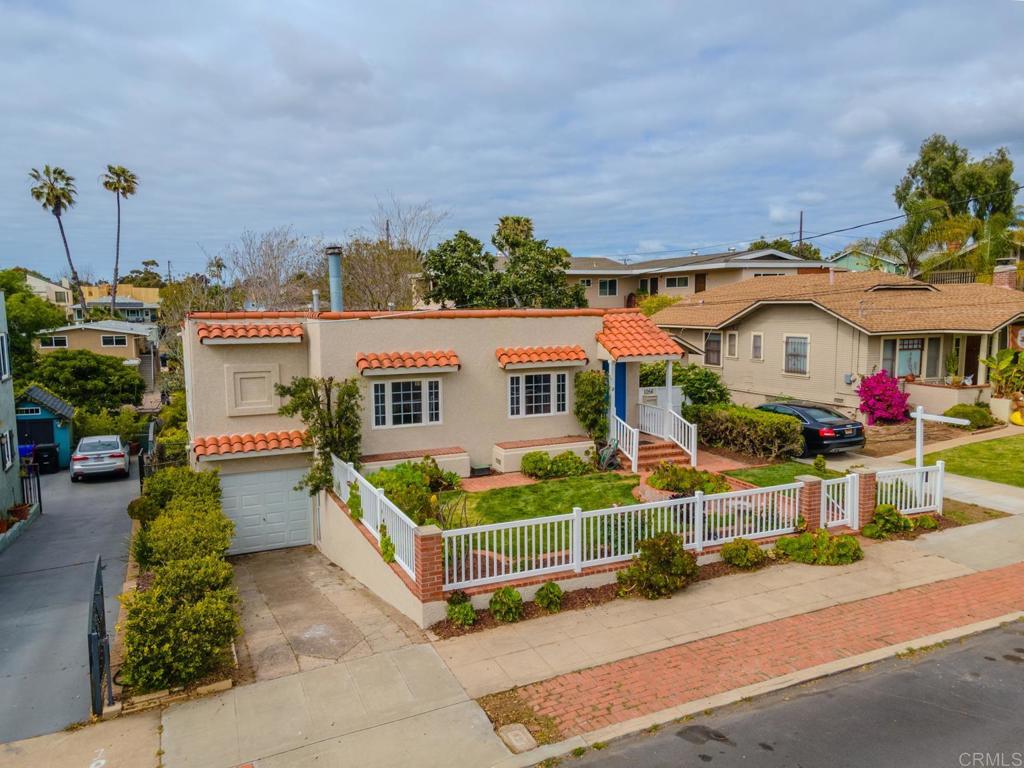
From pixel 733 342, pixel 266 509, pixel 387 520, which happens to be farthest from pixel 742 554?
pixel 733 342

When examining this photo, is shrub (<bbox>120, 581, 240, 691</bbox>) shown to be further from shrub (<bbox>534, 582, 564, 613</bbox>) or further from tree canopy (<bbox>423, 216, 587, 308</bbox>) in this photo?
tree canopy (<bbox>423, 216, 587, 308</bbox>)

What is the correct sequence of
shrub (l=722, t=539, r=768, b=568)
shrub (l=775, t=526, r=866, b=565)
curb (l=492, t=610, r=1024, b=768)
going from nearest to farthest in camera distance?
curb (l=492, t=610, r=1024, b=768)
shrub (l=722, t=539, r=768, b=568)
shrub (l=775, t=526, r=866, b=565)

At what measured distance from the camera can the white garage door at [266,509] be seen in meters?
15.7

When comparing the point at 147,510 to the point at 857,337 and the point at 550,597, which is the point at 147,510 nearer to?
the point at 550,597

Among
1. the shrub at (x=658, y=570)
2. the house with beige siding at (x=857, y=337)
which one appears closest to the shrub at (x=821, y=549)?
the shrub at (x=658, y=570)

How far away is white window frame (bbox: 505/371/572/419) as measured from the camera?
17.7 metres

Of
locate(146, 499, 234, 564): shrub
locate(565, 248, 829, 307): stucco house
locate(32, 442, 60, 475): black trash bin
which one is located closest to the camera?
locate(146, 499, 234, 564): shrub

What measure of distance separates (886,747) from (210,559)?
8.55 m

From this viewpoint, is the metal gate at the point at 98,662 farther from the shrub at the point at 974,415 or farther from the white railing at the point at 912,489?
the shrub at the point at 974,415

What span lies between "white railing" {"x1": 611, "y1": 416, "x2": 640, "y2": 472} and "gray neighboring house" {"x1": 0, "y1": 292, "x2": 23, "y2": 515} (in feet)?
54.0

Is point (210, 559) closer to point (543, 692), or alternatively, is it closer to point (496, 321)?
point (543, 692)

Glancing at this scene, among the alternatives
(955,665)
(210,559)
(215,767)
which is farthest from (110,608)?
(955,665)

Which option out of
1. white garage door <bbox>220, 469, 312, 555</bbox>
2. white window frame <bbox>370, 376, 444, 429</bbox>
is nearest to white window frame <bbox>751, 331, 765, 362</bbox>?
white window frame <bbox>370, 376, 444, 429</bbox>

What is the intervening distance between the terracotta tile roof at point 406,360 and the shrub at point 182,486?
3974mm
